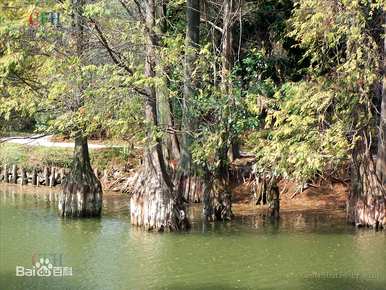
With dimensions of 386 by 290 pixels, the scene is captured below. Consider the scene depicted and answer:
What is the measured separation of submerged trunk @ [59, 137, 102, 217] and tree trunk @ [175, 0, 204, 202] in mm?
2405

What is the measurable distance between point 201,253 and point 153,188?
2090 millimetres

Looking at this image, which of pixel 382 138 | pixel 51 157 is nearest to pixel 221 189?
pixel 382 138

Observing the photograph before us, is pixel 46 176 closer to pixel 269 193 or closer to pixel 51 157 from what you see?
pixel 51 157

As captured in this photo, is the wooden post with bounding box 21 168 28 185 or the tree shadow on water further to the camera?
the wooden post with bounding box 21 168 28 185

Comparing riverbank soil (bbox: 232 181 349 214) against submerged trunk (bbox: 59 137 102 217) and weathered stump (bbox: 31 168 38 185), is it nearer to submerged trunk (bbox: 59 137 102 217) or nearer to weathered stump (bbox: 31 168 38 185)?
submerged trunk (bbox: 59 137 102 217)

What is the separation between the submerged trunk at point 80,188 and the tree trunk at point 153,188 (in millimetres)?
1843

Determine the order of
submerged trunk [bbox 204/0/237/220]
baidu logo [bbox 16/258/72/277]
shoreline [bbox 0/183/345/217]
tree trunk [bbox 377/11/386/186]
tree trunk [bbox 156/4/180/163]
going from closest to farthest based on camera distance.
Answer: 1. baidu logo [bbox 16/258/72/277]
2. tree trunk [bbox 156/4/180/163]
3. tree trunk [bbox 377/11/386/186]
4. submerged trunk [bbox 204/0/237/220]
5. shoreline [bbox 0/183/345/217]

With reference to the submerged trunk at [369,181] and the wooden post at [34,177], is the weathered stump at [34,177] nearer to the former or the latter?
the wooden post at [34,177]

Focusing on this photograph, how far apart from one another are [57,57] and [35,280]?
583 centimetres

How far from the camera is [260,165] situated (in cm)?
1609

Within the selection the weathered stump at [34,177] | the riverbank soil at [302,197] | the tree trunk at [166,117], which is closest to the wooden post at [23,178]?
the weathered stump at [34,177]

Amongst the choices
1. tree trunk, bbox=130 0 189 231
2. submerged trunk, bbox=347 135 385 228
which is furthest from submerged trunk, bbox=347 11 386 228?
tree trunk, bbox=130 0 189 231

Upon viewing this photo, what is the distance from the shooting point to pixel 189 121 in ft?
54.7

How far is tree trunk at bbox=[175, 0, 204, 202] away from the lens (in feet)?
50.0
